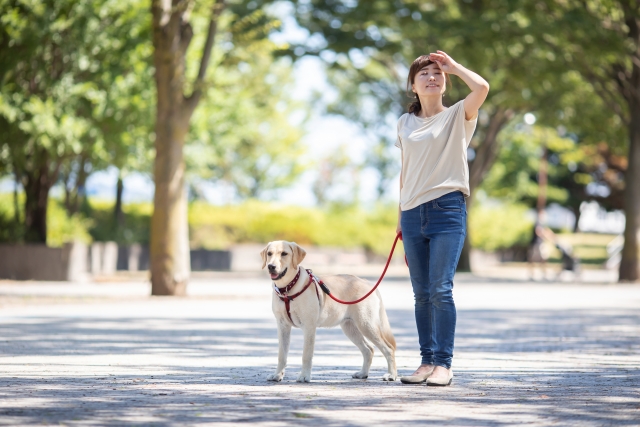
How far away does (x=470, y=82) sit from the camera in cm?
667

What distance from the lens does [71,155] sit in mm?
25000

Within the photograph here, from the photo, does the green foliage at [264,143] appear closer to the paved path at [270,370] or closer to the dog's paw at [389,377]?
the paved path at [270,370]

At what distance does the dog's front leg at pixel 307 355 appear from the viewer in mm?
6793

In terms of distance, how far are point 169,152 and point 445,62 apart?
40.0 feet

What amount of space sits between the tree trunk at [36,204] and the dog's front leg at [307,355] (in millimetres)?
20216

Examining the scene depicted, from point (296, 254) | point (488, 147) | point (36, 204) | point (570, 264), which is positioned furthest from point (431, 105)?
point (570, 264)

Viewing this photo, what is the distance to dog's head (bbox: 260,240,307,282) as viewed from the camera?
6.75 m

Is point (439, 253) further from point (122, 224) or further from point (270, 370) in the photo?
point (122, 224)

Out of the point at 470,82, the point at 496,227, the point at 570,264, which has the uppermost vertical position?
the point at 496,227

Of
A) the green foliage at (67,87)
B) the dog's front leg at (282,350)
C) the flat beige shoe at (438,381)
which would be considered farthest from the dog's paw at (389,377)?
the green foliage at (67,87)

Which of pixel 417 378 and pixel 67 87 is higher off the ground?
pixel 67 87

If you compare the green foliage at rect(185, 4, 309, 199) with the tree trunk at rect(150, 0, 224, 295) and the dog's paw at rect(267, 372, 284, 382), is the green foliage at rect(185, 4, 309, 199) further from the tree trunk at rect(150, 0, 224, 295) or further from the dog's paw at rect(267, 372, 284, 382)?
the dog's paw at rect(267, 372, 284, 382)

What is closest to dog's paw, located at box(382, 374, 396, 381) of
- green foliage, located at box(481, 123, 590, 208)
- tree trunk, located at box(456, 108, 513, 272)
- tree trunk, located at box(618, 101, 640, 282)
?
tree trunk, located at box(618, 101, 640, 282)

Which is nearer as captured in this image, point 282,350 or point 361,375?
point 282,350
